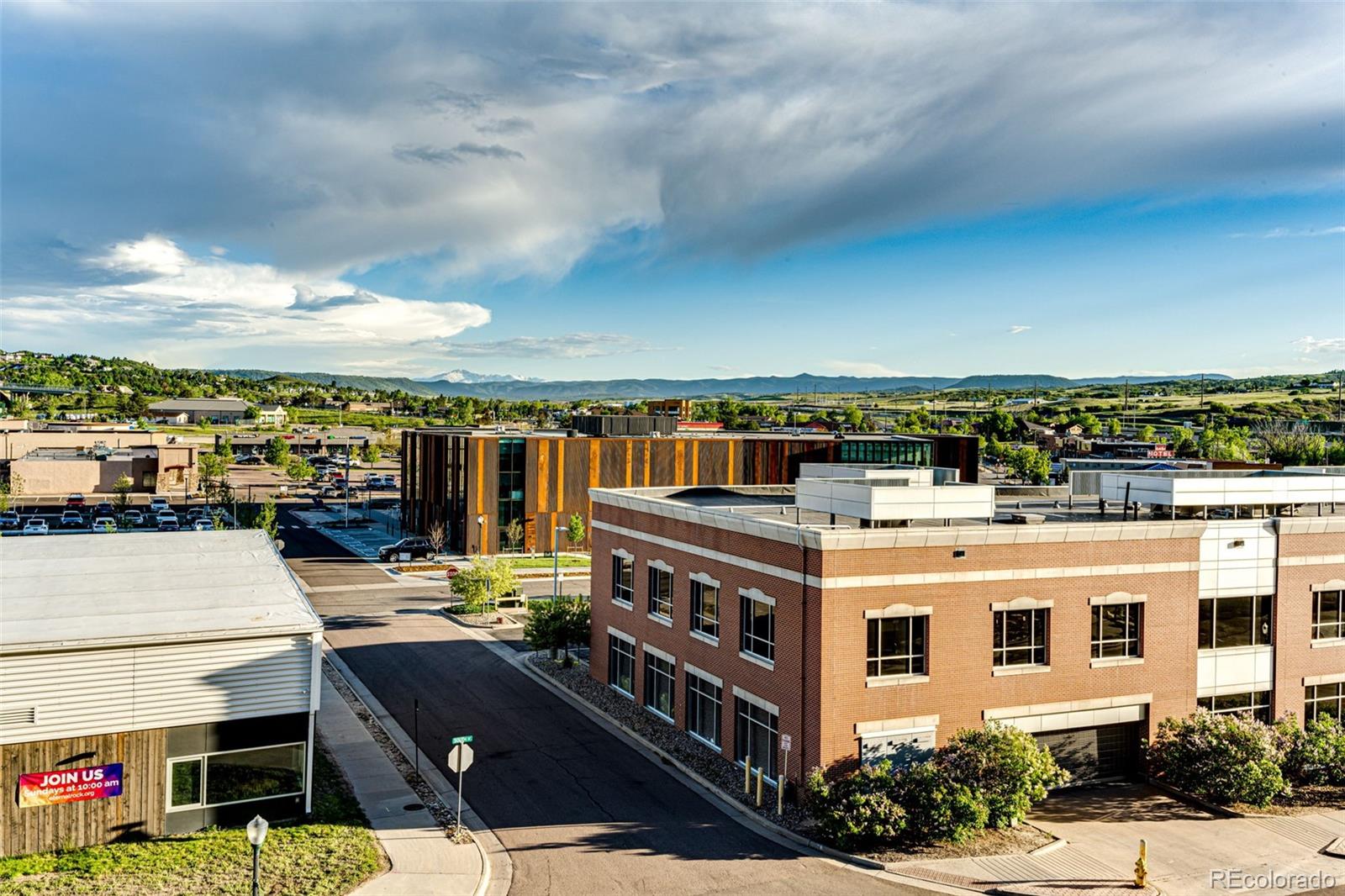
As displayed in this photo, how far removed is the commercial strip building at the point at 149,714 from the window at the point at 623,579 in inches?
542

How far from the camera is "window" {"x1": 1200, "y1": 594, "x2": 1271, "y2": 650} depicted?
28.2 meters

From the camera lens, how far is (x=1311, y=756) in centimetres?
2614

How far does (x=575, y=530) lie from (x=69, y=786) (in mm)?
51524

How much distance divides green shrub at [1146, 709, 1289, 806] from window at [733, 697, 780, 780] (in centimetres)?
1137

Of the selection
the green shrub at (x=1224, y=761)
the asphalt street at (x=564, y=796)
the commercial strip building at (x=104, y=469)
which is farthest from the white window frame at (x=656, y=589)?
the commercial strip building at (x=104, y=469)

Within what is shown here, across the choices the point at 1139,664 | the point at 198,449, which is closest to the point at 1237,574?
the point at 1139,664

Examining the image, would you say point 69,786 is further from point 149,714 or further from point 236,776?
point 236,776

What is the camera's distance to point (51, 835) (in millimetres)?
20219

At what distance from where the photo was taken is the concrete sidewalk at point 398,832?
20.0m

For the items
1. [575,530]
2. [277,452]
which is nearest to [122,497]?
[575,530]

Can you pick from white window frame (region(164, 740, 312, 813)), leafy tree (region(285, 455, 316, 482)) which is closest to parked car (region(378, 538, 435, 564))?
white window frame (region(164, 740, 312, 813))

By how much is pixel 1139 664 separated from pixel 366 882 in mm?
21967

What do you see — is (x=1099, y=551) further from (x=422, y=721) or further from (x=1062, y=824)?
(x=422, y=721)

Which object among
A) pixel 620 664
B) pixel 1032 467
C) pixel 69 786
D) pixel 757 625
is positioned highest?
pixel 1032 467
